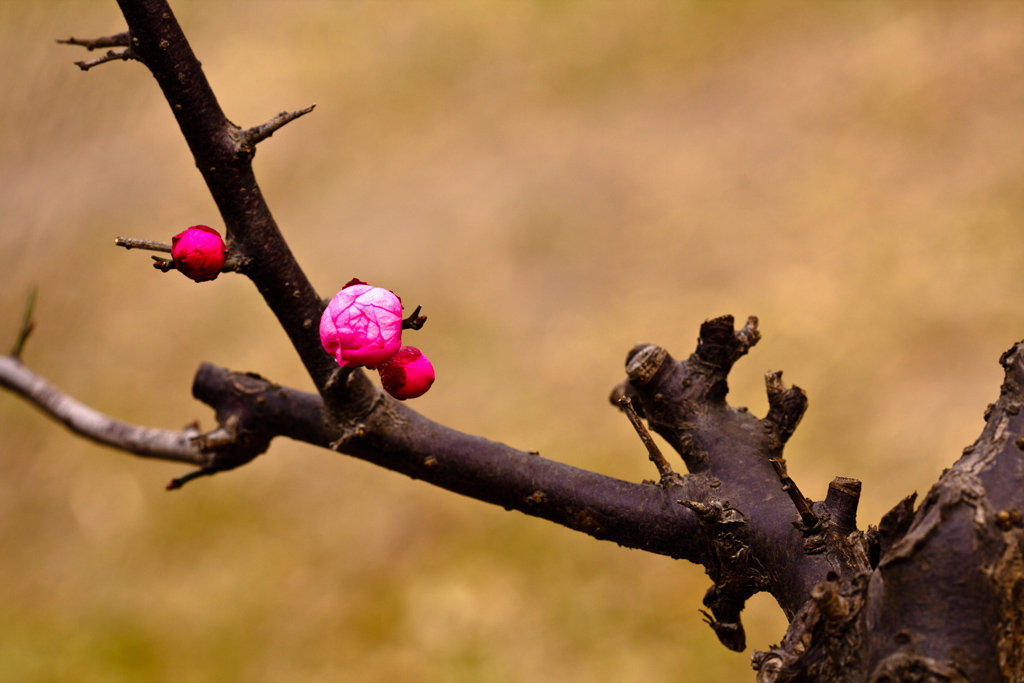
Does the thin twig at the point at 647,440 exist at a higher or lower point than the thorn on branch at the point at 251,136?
lower

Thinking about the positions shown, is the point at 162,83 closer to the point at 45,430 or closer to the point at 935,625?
the point at 935,625

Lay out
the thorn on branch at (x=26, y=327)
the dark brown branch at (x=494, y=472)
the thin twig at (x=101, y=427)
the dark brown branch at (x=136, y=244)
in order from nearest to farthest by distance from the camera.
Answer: the dark brown branch at (x=136, y=244)
the dark brown branch at (x=494, y=472)
the thin twig at (x=101, y=427)
the thorn on branch at (x=26, y=327)

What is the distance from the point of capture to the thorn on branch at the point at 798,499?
0.34 metres

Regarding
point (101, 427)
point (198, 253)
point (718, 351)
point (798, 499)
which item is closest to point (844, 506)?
point (798, 499)

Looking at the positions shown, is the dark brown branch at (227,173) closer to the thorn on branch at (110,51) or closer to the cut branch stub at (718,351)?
the thorn on branch at (110,51)

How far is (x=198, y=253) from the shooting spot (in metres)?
0.34

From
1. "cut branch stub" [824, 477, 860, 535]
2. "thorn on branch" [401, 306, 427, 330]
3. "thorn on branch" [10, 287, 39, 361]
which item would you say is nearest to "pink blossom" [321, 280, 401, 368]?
"thorn on branch" [401, 306, 427, 330]

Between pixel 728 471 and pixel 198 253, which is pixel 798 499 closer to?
pixel 728 471

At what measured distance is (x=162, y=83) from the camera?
364mm

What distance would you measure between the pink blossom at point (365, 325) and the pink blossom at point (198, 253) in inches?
2.7

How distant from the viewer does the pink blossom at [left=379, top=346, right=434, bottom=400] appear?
342mm

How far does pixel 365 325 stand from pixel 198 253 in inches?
3.5

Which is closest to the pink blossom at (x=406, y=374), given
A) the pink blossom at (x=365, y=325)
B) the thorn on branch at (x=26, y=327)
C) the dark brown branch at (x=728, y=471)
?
the pink blossom at (x=365, y=325)

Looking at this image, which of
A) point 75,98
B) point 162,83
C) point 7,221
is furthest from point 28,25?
point 162,83
